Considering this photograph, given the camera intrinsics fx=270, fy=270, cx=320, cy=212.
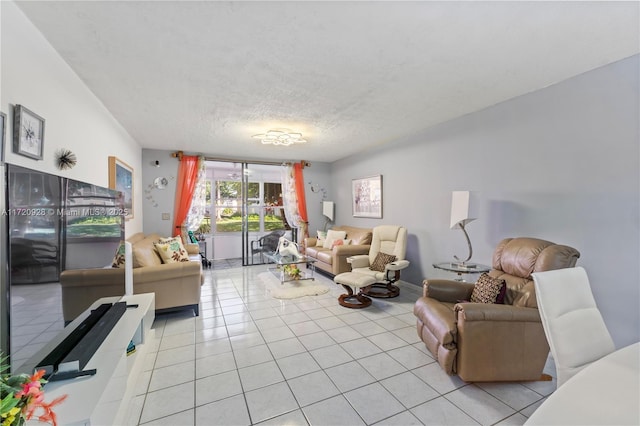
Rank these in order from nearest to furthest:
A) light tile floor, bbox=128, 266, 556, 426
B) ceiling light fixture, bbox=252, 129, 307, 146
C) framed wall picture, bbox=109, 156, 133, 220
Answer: light tile floor, bbox=128, 266, 556, 426 → framed wall picture, bbox=109, 156, 133, 220 → ceiling light fixture, bbox=252, 129, 307, 146

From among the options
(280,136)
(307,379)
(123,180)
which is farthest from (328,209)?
(307,379)

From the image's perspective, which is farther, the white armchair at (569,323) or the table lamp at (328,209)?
the table lamp at (328,209)

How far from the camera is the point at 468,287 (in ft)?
8.39

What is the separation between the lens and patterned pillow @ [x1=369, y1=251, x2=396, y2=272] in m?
3.90

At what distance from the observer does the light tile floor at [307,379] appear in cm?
172

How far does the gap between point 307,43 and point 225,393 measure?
253 centimetres

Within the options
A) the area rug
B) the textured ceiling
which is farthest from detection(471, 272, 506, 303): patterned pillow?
the area rug

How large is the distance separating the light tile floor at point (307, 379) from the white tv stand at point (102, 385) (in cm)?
32

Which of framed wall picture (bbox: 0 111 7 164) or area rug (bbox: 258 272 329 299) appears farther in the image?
area rug (bbox: 258 272 329 299)

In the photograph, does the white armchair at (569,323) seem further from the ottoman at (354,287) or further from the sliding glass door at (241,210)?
the sliding glass door at (241,210)

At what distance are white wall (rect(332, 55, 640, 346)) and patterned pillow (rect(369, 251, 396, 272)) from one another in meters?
0.58

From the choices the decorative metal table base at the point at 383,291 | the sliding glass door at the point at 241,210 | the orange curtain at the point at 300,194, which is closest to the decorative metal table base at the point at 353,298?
the decorative metal table base at the point at 383,291

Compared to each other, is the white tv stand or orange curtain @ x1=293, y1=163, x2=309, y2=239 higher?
orange curtain @ x1=293, y1=163, x2=309, y2=239

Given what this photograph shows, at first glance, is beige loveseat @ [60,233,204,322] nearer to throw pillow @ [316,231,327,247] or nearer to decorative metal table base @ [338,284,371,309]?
decorative metal table base @ [338,284,371,309]
